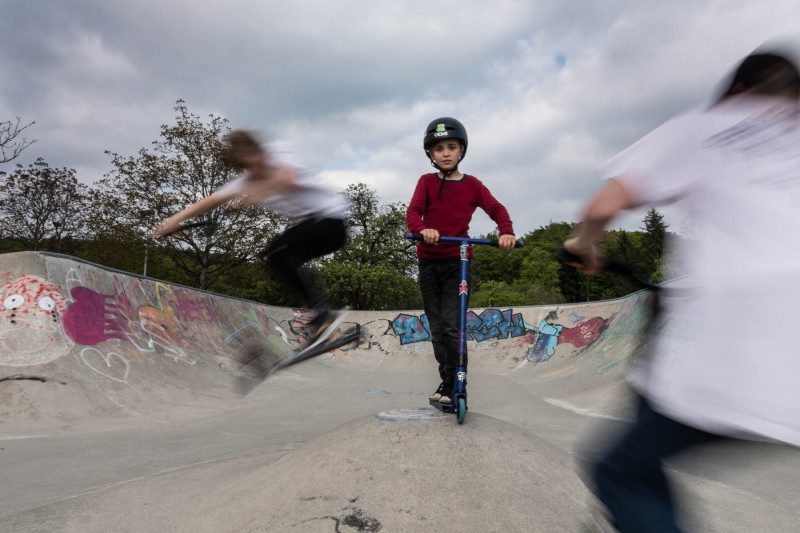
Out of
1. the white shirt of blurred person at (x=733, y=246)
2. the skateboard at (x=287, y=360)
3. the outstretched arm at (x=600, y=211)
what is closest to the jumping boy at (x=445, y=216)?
the skateboard at (x=287, y=360)

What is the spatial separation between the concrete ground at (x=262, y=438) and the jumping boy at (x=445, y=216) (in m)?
0.69

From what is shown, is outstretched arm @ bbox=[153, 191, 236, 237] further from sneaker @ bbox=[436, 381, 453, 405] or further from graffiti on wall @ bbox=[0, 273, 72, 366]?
graffiti on wall @ bbox=[0, 273, 72, 366]

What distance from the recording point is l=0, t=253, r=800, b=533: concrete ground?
2.60 m

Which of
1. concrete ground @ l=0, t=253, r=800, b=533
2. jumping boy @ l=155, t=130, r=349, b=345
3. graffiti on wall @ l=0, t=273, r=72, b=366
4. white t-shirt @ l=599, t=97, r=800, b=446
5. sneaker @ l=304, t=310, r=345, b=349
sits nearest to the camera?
white t-shirt @ l=599, t=97, r=800, b=446

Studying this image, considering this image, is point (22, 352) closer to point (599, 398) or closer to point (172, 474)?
point (172, 474)

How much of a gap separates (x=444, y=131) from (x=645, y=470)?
119 inches

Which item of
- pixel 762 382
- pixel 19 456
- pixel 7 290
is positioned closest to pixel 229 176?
pixel 7 290

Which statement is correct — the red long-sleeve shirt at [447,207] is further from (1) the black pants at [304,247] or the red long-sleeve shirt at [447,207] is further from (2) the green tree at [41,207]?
(2) the green tree at [41,207]

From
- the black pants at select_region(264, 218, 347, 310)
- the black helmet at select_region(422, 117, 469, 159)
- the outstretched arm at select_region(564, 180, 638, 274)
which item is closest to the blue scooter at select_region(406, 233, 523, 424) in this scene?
the black helmet at select_region(422, 117, 469, 159)

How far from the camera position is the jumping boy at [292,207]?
3.97 m

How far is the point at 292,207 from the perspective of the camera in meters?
4.32

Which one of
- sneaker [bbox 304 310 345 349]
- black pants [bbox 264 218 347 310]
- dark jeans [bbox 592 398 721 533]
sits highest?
black pants [bbox 264 218 347 310]

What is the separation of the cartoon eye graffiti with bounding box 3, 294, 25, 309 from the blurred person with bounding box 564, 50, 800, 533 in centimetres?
968

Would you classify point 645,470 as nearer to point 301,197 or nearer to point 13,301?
point 301,197
